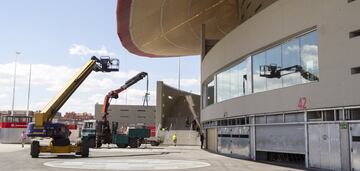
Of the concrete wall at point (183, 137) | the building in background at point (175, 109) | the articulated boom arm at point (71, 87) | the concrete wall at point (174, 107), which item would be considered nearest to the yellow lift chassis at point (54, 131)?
the articulated boom arm at point (71, 87)

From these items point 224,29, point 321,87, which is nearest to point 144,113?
point 224,29

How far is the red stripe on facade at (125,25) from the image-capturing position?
102 ft

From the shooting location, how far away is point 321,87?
56.9 feet

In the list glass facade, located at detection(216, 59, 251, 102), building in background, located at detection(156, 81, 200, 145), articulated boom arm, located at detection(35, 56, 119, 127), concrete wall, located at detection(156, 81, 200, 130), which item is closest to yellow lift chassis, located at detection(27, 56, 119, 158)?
articulated boom arm, located at detection(35, 56, 119, 127)

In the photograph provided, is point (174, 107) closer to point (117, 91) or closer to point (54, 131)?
point (117, 91)

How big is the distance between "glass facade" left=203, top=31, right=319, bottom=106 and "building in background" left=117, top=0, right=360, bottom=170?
0.04 metres

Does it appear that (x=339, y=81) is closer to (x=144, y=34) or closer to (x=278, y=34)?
(x=278, y=34)

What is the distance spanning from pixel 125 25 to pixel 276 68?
16.8 meters

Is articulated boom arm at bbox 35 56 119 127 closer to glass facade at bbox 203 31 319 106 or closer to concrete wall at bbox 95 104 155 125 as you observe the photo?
glass facade at bbox 203 31 319 106

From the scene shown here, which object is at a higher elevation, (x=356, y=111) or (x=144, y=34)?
(x=144, y=34)

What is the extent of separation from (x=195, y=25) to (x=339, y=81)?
91.1 feet

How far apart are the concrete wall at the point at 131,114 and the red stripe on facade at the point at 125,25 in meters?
51.9

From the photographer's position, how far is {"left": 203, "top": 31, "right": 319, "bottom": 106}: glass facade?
730 inches

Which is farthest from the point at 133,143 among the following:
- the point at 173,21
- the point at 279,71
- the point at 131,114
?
the point at 131,114
